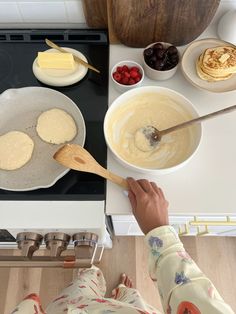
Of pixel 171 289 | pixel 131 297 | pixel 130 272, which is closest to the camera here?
pixel 171 289

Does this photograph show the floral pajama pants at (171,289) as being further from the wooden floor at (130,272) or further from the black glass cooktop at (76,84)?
the wooden floor at (130,272)

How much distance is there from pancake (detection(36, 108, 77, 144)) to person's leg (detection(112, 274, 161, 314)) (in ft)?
1.66

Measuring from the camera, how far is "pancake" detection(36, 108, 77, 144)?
27.7 inches

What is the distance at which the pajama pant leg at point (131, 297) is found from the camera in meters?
0.87

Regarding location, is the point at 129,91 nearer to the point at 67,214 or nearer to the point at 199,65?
the point at 199,65

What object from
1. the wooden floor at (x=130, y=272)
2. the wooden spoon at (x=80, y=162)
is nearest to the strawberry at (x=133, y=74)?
the wooden spoon at (x=80, y=162)

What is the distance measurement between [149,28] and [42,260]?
0.61 metres

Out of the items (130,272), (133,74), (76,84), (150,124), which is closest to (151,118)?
(150,124)

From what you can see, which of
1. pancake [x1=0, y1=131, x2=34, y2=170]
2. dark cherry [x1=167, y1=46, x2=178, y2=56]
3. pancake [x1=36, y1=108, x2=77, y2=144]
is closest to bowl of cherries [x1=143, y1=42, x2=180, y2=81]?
dark cherry [x1=167, y1=46, x2=178, y2=56]

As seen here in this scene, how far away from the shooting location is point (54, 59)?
756 mm

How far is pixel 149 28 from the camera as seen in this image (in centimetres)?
77

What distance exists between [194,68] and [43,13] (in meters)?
0.44

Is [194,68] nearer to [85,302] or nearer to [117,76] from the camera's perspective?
[117,76]

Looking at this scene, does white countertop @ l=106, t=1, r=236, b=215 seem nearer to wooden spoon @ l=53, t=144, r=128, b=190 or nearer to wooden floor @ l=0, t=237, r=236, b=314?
wooden spoon @ l=53, t=144, r=128, b=190
